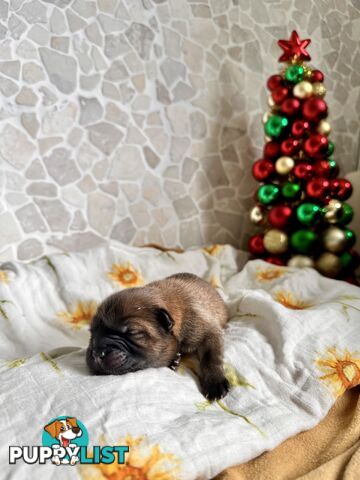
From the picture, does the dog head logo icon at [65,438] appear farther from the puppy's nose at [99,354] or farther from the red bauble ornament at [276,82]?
the red bauble ornament at [276,82]

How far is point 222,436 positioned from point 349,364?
0.54m

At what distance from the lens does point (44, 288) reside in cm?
202

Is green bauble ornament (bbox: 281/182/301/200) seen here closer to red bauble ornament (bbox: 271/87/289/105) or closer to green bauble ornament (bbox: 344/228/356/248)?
green bauble ornament (bbox: 344/228/356/248)

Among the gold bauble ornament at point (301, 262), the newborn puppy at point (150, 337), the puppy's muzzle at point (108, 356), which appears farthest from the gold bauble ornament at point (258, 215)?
the puppy's muzzle at point (108, 356)

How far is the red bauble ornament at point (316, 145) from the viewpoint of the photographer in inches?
94.1

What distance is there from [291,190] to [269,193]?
0.40 feet

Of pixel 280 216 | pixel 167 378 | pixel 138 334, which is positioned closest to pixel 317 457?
pixel 167 378

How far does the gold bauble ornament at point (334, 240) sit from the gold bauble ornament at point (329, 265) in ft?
0.12

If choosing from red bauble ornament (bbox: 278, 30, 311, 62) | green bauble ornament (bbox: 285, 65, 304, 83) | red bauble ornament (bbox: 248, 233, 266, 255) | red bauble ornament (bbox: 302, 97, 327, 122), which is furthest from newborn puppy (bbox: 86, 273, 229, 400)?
red bauble ornament (bbox: 278, 30, 311, 62)

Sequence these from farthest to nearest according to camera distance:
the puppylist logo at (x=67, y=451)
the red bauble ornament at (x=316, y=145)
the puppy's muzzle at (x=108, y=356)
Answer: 1. the red bauble ornament at (x=316, y=145)
2. the puppy's muzzle at (x=108, y=356)
3. the puppylist logo at (x=67, y=451)

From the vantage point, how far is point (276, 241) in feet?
8.27

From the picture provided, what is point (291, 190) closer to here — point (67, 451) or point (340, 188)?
point (340, 188)

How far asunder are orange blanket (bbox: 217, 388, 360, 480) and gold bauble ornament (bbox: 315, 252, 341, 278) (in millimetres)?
1200

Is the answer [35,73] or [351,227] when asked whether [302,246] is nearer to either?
[351,227]
